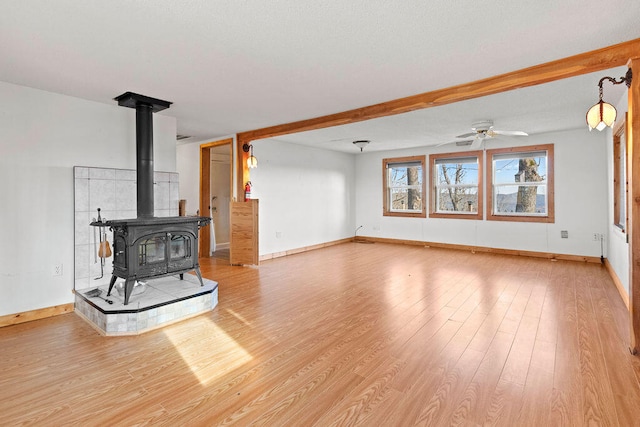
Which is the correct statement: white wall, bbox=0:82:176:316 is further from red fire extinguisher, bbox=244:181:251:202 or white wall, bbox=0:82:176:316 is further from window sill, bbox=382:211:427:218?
window sill, bbox=382:211:427:218

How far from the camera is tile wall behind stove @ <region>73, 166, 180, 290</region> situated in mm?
3646

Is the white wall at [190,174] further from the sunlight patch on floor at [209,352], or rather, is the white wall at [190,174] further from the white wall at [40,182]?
the sunlight patch on floor at [209,352]

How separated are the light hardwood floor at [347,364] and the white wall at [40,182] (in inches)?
15.4

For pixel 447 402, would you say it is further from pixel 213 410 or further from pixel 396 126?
pixel 396 126

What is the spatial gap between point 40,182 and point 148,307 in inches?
71.1

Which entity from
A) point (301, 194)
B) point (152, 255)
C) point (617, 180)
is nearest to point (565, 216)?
point (617, 180)

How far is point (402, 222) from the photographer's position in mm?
8141

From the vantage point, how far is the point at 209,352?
258cm

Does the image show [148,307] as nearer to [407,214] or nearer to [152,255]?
[152,255]

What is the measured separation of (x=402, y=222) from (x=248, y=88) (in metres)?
5.66

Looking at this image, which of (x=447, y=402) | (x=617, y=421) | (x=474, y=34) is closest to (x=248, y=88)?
(x=474, y=34)

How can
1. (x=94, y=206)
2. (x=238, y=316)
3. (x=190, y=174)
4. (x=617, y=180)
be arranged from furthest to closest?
(x=190, y=174), (x=617, y=180), (x=94, y=206), (x=238, y=316)

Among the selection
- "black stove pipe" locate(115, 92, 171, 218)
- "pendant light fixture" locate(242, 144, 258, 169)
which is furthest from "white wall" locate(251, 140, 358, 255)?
"black stove pipe" locate(115, 92, 171, 218)

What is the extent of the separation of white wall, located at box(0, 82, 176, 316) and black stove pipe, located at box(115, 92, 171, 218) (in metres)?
0.55
